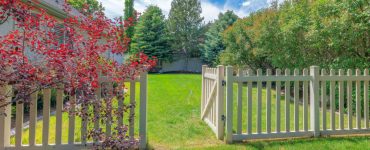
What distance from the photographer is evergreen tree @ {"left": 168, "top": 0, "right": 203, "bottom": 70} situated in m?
29.9

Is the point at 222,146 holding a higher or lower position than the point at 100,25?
lower

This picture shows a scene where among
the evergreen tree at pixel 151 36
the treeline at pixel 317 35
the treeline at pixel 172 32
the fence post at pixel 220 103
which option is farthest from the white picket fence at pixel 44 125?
the evergreen tree at pixel 151 36

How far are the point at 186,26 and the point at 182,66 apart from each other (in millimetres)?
5442

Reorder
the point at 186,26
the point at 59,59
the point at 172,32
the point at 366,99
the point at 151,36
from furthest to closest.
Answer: the point at 186,26 → the point at 172,32 → the point at 151,36 → the point at 366,99 → the point at 59,59

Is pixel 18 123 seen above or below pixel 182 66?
below

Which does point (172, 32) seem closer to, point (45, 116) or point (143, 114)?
point (143, 114)

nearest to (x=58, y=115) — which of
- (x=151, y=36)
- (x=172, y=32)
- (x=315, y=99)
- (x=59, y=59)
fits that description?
(x=59, y=59)

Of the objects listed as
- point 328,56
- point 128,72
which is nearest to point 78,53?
point 128,72

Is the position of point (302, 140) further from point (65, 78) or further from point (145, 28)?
point (145, 28)

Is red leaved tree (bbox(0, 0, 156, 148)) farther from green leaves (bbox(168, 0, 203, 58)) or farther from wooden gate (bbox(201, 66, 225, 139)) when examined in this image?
green leaves (bbox(168, 0, 203, 58))

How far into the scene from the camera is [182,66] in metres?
28.9

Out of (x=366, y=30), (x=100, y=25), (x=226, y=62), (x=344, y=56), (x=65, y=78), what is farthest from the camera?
(x=226, y=62)

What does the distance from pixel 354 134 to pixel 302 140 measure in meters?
1.04

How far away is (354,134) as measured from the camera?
4.31 metres
